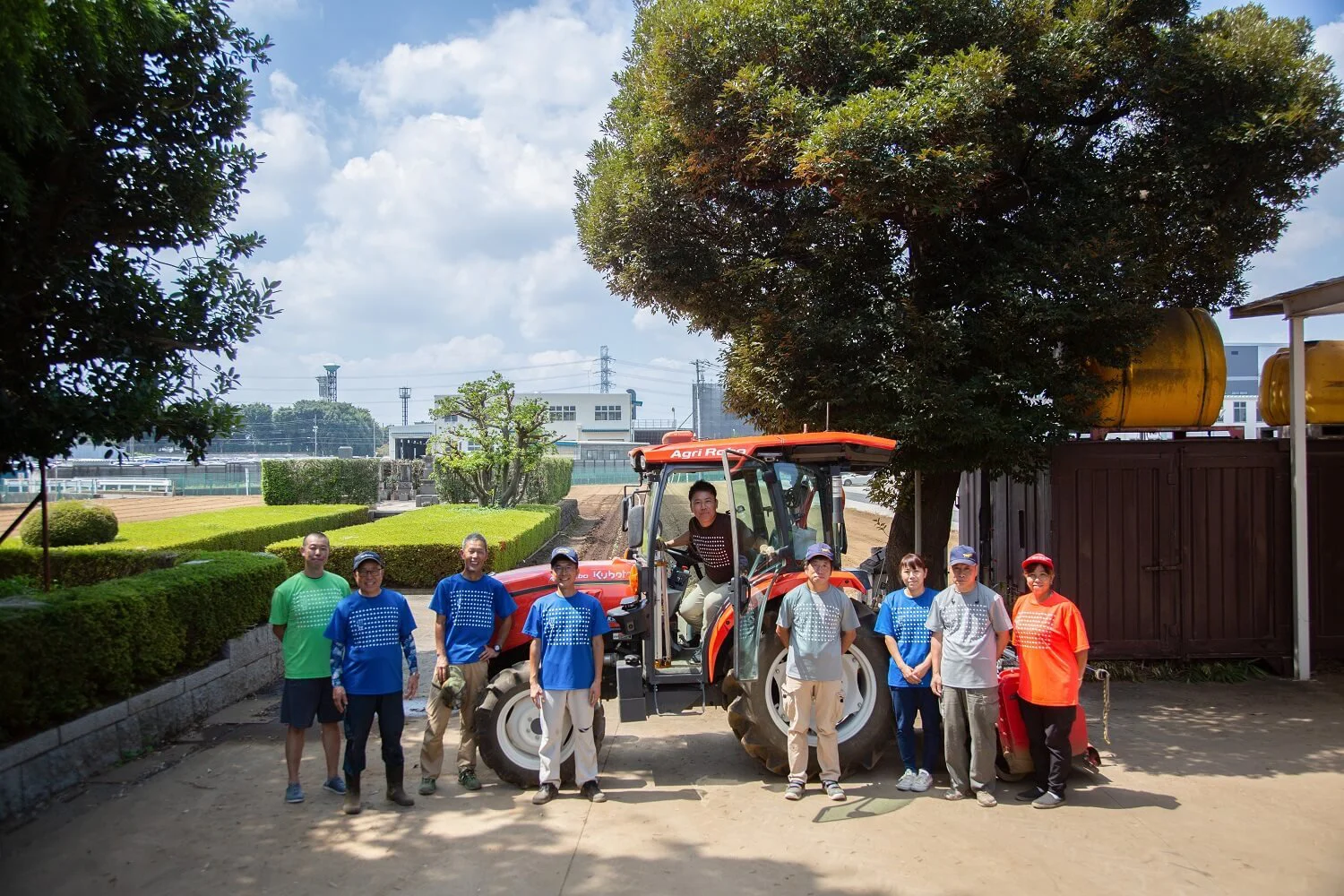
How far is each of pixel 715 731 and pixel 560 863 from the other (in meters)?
2.80

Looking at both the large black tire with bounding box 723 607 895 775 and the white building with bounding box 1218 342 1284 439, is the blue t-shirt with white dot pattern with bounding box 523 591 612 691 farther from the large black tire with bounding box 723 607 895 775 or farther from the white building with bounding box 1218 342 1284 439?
the white building with bounding box 1218 342 1284 439

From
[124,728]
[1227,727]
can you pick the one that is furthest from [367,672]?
[1227,727]

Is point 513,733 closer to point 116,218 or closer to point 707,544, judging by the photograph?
point 707,544

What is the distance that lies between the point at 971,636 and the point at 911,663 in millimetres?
483

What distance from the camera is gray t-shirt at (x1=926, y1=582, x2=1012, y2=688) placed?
5.58 metres

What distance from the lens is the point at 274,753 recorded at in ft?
22.1

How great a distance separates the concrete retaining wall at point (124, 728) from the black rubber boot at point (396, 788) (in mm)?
2213

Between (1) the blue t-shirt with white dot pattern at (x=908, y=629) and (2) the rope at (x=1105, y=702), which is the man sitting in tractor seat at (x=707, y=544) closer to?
(1) the blue t-shirt with white dot pattern at (x=908, y=629)

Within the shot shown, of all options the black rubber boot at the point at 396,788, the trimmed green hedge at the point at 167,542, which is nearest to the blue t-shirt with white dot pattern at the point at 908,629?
the black rubber boot at the point at 396,788

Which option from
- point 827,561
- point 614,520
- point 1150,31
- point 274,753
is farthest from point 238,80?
point 614,520

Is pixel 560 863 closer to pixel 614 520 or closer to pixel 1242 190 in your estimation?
pixel 1242 190

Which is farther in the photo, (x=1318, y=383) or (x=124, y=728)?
(x=1318, y=383)

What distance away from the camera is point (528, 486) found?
27.2 metres

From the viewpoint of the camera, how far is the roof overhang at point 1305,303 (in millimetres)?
8227
